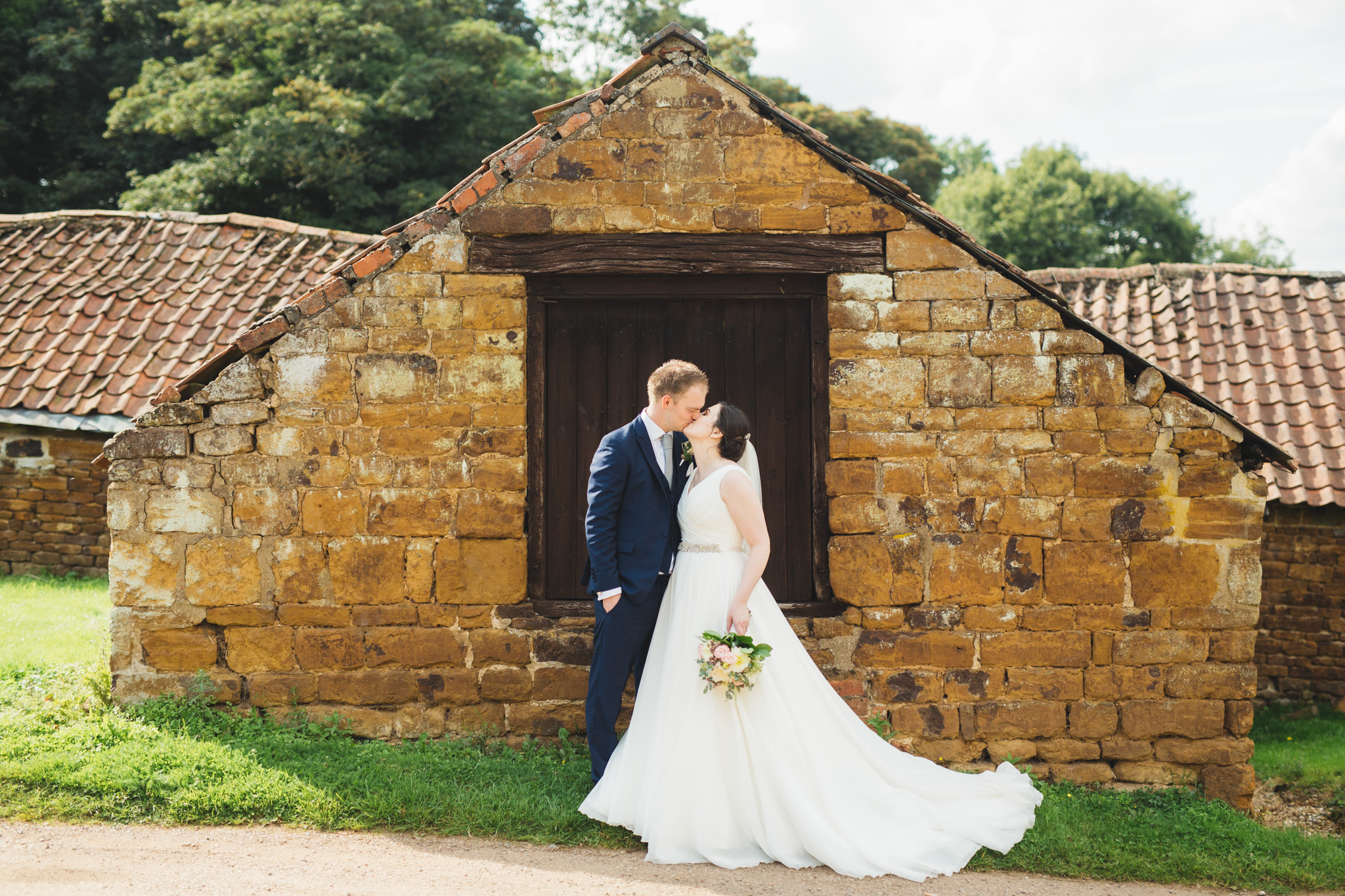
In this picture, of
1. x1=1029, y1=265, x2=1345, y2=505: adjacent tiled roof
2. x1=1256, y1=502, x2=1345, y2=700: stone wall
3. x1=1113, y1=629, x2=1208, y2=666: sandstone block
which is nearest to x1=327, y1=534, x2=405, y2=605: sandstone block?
x1=1113, y1=629, x2=1208, y2=666: sandstone block

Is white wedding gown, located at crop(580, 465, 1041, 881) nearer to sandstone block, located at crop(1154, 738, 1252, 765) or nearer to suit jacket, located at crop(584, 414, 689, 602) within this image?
suit jacket, located at crop(584, 414, 689, 602)

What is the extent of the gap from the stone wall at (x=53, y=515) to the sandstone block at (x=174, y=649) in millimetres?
5528

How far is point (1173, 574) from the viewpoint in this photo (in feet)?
16.1

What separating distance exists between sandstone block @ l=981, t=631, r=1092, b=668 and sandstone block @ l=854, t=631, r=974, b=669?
15 centimetres

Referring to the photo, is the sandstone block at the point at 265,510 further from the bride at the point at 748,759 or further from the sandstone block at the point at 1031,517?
the sandstone block at the point at 1031,517

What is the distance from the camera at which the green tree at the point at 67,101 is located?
58.4ft

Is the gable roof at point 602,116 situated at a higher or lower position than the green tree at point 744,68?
lower

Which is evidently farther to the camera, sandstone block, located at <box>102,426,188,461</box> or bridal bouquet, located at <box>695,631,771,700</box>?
sandstone block, located at <box>102,426,188,461</box>

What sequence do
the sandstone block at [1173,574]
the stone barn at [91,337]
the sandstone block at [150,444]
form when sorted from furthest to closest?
the stone barn at [91,337] < the sandstone block at [1173,574] < the sandstone block at [150,444]

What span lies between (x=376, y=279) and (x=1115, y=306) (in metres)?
7.95

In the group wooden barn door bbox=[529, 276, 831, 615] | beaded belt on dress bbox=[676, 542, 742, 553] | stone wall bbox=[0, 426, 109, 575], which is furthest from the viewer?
stone wall bbox=[0, 426, 109, 575]

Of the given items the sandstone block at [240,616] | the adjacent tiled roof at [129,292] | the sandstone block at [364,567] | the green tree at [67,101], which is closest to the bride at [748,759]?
the sandstone block at [364,567]

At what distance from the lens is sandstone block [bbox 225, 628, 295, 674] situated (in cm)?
491

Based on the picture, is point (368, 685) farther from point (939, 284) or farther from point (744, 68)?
point (744, 68)
